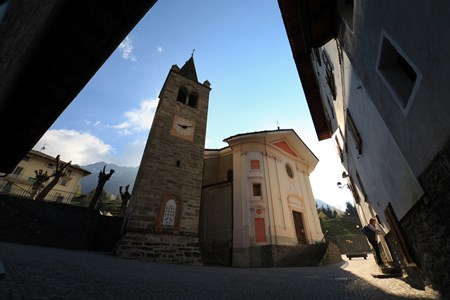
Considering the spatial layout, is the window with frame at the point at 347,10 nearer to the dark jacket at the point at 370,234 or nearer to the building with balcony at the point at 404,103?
the building with balcony at the point at 404,103

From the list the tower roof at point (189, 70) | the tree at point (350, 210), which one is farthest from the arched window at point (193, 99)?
the tree at point (350, 210)

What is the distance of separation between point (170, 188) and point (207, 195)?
19.1ft

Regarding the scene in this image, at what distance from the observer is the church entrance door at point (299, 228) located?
52.9ft

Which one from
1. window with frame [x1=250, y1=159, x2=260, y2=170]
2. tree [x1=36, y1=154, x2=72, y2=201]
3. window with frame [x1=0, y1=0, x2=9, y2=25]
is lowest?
window with frame [x1=0, y1=0, x2=9, y2=25]

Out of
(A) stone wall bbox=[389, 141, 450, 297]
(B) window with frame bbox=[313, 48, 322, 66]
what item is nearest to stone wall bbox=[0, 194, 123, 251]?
(A) stone wall bbox=[389, 141, 450, 297]

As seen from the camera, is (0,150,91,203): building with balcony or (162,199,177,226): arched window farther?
(0,150,91,203): building with balcony

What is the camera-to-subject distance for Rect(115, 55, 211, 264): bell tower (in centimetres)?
979

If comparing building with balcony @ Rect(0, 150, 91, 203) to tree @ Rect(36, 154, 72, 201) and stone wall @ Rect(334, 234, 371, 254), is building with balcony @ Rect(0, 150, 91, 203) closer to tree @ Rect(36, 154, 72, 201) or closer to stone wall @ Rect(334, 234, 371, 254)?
tree @ Rect(36, 154, 72, 201)

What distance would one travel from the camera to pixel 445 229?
9.02ft

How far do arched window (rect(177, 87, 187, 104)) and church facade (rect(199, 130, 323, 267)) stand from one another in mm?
5325

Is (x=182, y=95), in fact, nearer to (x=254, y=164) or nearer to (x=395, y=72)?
(x=254, y=164)

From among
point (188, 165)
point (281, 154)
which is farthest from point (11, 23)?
point (281, 154)

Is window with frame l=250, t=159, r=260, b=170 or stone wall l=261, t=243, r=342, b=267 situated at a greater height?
window with frame l=250, t=159, r=260, b=170

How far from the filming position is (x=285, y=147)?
2028cm
